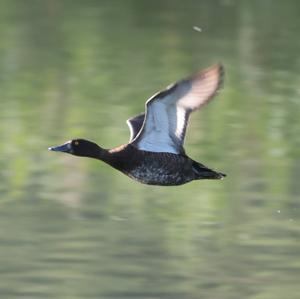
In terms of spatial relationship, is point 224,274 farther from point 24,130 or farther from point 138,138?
point 24,130

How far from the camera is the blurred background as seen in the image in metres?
12.9

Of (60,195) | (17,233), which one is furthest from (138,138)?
(60,195)

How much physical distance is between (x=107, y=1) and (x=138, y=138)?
18.6 m

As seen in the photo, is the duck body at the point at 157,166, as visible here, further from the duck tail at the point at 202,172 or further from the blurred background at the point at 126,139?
the blurred background at the point at 126,139

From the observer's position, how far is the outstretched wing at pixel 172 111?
9625 mm

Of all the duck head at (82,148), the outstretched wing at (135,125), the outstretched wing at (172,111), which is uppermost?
the outstretched wing at (172,111)

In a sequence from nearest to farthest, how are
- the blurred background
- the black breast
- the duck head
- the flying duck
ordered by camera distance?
1. the flying duck
2. the black breast
3. the duck head
4. the blurred background

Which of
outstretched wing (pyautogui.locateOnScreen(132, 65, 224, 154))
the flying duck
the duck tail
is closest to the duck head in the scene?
the flying duck

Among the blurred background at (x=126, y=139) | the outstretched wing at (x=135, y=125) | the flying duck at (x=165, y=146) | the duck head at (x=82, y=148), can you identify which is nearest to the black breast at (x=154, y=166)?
the flying duck at (x=165, y=146)

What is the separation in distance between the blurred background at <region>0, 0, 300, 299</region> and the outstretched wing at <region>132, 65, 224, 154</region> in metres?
2.50

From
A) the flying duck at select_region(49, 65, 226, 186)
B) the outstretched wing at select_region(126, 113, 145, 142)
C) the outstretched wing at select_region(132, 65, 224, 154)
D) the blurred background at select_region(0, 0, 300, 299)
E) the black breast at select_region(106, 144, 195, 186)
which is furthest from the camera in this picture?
the blurred background at select_region(0, 0, 300, 299)

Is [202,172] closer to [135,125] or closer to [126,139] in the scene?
[135,125]

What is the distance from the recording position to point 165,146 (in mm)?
9906

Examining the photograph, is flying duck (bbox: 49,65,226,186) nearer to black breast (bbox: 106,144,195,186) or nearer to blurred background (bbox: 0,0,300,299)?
black breast (bbox: 106,144,195,186)
